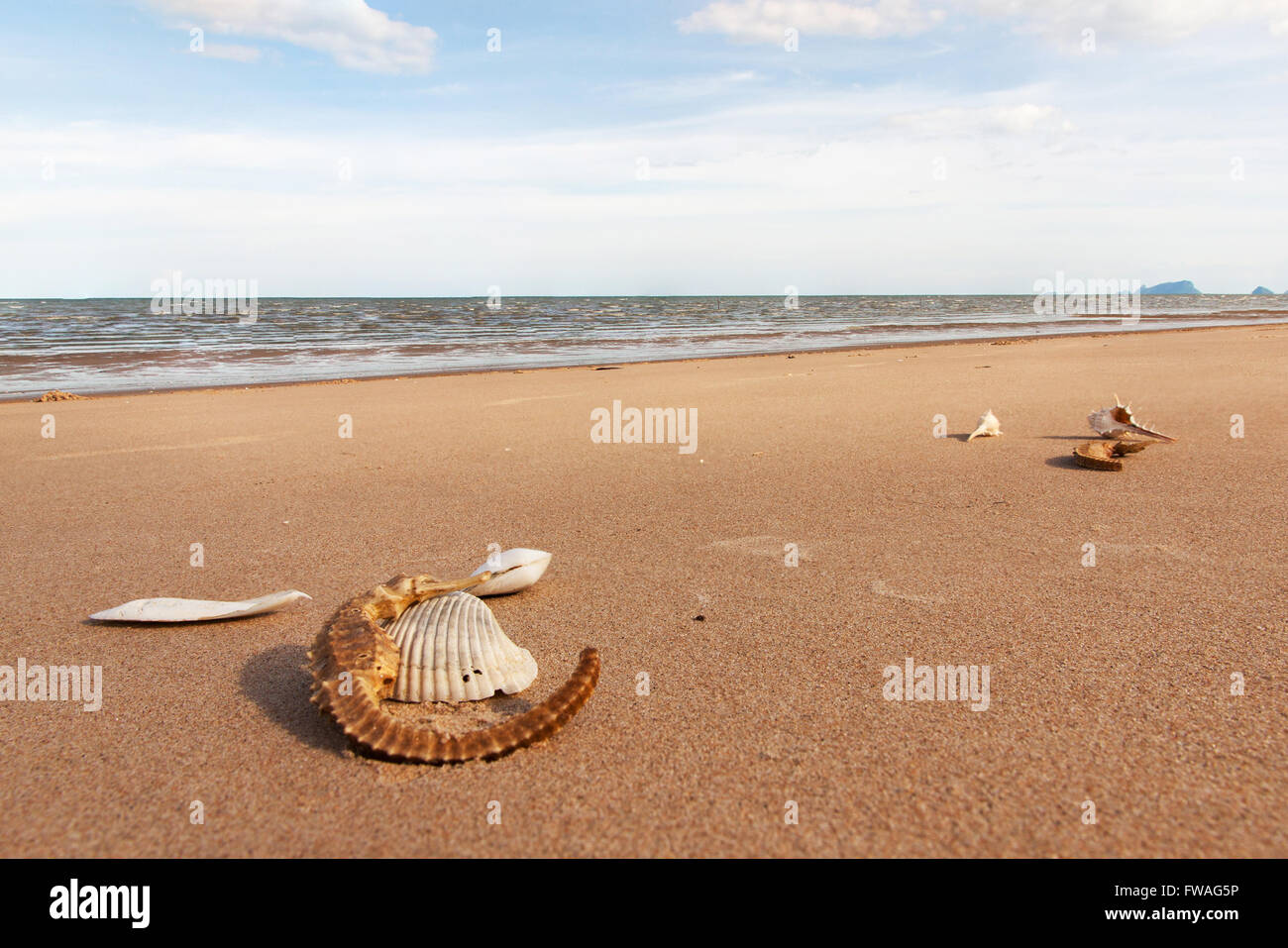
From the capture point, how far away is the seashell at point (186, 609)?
2773mm

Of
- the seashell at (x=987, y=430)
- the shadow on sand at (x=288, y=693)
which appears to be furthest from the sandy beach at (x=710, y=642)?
the seashell at (x=987, y=430)

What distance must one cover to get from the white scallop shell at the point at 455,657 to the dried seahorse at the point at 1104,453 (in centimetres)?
365

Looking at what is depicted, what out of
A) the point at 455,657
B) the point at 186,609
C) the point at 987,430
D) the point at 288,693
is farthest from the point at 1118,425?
the point at 186,609

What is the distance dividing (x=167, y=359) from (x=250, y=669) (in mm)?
15944

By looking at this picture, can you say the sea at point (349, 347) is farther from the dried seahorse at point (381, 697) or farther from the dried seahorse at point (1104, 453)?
the dried seahorse at point (381, 697)

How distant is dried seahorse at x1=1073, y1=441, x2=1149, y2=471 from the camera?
4.59m

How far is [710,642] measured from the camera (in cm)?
263

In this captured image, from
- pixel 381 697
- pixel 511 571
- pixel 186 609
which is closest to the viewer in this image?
pixel 381 697

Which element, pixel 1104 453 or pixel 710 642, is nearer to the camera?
pixel 710 642

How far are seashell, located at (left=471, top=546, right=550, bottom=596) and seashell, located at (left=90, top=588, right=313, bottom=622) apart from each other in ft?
2.12

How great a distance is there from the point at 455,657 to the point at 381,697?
21 cm

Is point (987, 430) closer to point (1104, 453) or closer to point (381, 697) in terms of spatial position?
point (1104, 453)

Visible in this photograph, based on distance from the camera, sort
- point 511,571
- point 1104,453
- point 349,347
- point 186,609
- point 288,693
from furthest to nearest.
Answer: point 349,347 < point 1104,453 < point 511,571 < point 186,609 < point 288,693

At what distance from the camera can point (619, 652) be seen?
258 centimetres
